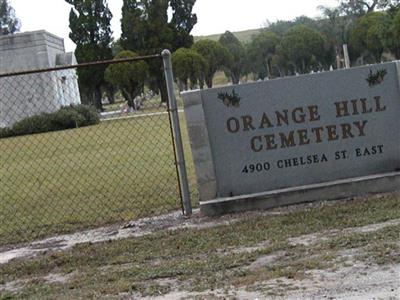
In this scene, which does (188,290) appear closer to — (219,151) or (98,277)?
(98,277)

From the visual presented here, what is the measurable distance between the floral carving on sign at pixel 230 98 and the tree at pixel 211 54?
55378mm

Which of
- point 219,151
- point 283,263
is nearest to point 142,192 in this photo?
point 219,151

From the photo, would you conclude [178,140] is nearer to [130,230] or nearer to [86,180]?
[130,230]

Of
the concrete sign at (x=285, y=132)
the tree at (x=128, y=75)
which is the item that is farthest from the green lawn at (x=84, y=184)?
the tree at (x=128, y=75)

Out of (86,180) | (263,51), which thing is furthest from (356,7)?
(86,180)

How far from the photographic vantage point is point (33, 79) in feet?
132

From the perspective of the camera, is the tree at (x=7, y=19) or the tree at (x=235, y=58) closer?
the tree at (x=235, y=58)

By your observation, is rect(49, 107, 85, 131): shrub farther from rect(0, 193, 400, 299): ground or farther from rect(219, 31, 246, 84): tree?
rect(219, 31, 246, 84): tree

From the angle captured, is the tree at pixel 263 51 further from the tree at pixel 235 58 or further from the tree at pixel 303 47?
the tree at pixel 303 47

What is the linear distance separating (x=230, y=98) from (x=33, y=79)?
1321 inches

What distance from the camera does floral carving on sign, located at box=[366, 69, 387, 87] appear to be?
28.3 feet

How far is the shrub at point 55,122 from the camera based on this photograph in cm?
3238

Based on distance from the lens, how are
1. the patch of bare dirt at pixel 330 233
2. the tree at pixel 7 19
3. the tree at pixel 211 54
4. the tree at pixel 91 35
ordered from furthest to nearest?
the tree at pixel 7 19 → the tree at pixel 211 54 → the tree at pixel 91 35 → the patch of bare dirt at pixel 330 233

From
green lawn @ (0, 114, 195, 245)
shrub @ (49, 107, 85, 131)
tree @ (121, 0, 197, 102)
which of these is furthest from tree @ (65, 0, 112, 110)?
green lawn @ (0, 114, 195, 245)
